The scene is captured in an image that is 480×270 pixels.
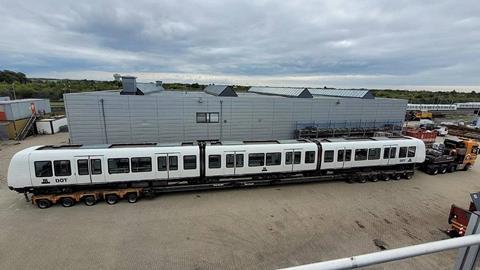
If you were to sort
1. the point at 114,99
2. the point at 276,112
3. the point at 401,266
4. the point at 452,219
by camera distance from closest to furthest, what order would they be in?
the point at 401,266 → the point at 452,219 → the point at 114,99 → the point at 276,112

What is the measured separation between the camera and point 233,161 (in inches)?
517

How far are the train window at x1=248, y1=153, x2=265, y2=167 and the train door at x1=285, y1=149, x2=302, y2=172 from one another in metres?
1.40

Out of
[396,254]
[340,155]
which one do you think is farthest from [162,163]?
[396,254]

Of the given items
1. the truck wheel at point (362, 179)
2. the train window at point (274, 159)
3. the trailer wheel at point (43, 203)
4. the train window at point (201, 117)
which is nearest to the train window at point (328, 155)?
the truck wheel at point (362, 179)

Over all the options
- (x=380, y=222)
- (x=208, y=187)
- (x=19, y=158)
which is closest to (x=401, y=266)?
(x=380, y=222)

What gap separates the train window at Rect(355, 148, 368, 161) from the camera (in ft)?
48.6

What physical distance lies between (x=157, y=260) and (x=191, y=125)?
12.9 metres

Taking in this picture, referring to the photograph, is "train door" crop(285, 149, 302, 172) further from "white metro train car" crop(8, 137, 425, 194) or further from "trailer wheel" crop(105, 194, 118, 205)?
"trailer wheel" crop(105, 194, 118, 205)

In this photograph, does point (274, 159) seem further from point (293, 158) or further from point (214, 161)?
point (214, 161)

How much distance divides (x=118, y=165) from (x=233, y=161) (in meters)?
5.60

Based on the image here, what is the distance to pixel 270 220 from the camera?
10750 millimetres

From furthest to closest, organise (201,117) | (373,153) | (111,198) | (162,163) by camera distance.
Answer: (201,117) → (373,153) → (162,163) → (111,198)

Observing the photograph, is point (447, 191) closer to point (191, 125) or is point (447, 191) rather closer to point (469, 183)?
point (469, 183)

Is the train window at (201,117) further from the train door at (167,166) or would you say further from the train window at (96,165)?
the train window at (96,165)
